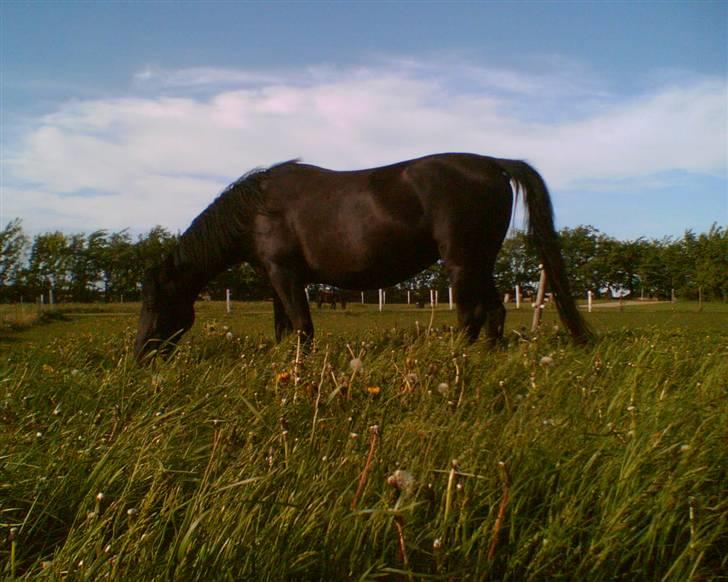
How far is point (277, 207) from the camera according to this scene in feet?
18.0

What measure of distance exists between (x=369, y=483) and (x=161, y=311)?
13.2 feet

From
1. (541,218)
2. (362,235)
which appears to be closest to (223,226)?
(362,235)

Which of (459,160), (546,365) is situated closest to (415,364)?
(546,365)

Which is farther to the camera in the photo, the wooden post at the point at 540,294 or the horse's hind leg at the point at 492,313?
the wooden post at the point at 540,294

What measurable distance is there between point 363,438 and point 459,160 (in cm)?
324

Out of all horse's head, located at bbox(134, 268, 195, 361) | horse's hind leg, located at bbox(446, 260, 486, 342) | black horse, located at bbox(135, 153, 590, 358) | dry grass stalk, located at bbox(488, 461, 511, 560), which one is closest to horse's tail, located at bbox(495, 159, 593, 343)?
black horse, located at bbox(135, 153, 590, 358)

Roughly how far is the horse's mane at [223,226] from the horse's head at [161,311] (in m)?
0.24

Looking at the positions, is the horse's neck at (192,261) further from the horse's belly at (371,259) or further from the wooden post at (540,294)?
the wooden post at (540,294)

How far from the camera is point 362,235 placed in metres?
5.10

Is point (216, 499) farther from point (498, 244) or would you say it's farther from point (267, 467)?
point (498, 244)

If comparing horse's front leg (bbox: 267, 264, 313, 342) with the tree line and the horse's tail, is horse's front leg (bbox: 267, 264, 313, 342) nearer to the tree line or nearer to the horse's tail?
the horse's tail

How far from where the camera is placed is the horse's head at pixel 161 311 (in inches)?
211

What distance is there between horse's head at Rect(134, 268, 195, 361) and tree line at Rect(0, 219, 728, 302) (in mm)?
16729

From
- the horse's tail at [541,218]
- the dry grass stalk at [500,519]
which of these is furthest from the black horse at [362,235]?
the dry grass stalk at [500,519]
